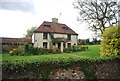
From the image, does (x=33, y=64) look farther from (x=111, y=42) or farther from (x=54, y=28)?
(x=54, y=28)

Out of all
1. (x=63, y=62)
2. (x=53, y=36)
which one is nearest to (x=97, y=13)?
(x=53, y=36)

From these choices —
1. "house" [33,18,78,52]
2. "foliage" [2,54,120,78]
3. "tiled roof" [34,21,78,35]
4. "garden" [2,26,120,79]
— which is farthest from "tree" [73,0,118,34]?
"foliage" [2,54,120,78]

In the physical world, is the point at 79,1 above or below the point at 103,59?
above

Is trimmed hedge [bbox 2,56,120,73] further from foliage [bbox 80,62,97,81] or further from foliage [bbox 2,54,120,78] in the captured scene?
foliage [bbox 80,62,97,81]

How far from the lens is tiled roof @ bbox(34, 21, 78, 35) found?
18772 mm

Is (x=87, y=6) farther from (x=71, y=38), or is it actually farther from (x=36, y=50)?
(x=36, y=50)

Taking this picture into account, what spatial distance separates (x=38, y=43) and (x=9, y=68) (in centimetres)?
1389

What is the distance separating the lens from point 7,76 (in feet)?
13.9

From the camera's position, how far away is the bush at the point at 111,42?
21.0 feet

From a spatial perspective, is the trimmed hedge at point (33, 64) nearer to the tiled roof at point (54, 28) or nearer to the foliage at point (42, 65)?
the foliage at point (42, 65)

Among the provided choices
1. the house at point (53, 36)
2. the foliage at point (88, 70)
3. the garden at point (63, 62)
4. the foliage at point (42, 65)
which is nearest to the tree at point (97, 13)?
the house at point (53, 36)

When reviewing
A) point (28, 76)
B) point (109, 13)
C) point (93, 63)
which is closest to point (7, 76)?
point (28, 76)

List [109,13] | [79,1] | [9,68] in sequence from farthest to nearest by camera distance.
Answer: [79,1], [109,13], [9,68]

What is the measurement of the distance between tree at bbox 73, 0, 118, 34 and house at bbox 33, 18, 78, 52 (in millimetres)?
6507
